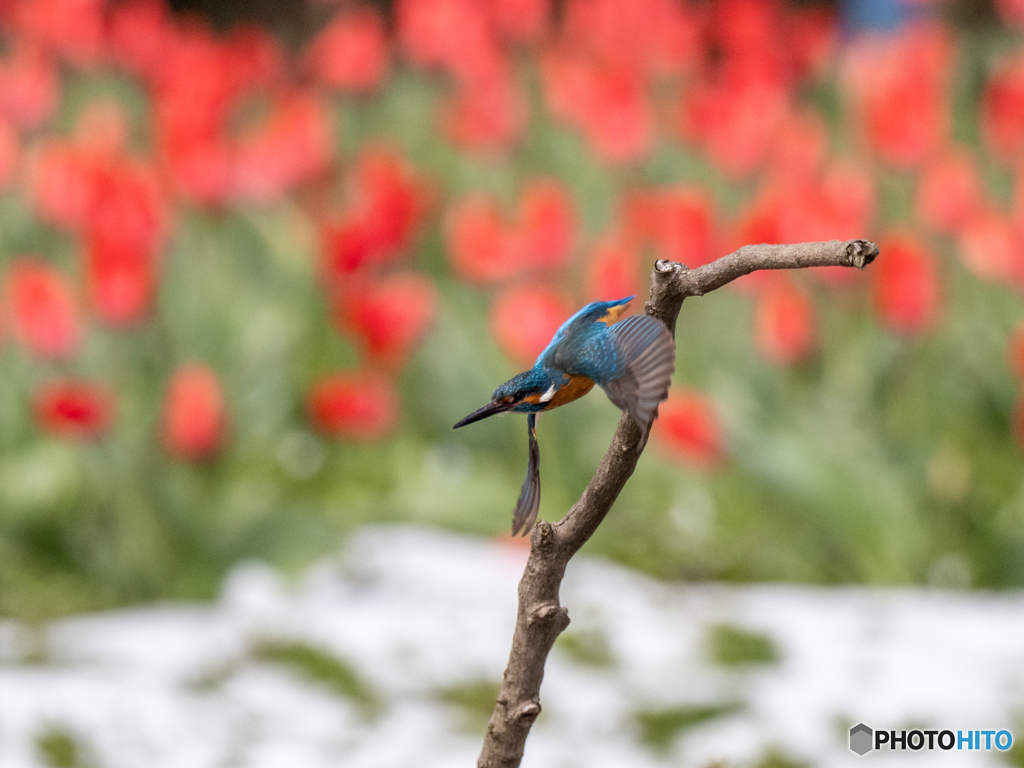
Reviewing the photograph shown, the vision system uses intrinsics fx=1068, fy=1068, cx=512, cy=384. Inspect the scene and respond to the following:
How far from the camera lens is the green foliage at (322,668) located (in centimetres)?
171

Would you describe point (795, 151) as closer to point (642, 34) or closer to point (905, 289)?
point (905, 289)

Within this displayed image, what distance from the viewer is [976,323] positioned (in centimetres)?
257

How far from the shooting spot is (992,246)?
2359 mm

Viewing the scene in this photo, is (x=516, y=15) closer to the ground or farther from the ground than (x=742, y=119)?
farther from the ground

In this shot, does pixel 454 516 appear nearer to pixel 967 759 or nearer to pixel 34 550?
pixel 34 550

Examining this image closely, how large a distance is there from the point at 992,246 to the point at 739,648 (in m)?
1.12

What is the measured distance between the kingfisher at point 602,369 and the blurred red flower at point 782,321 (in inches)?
70.7

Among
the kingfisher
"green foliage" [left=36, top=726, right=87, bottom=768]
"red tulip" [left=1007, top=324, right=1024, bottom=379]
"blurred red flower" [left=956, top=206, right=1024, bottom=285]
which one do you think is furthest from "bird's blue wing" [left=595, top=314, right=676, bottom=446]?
"blurred red flower" [left=956, top=206, right=1024, bottom=285]

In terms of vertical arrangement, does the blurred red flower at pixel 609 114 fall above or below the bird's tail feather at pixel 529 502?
above

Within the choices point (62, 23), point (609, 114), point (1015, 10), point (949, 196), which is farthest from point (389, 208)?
point (1015, 10)

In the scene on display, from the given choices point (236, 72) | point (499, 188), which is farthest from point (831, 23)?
point (236, 72)

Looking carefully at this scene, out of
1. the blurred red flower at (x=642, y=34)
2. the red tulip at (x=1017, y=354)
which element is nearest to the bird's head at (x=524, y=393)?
the red tulip at (x=1017, y=354)

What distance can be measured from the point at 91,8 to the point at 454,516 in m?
2.24

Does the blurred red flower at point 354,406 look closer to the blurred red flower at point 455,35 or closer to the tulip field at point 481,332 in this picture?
the tulip field at point 481,332
